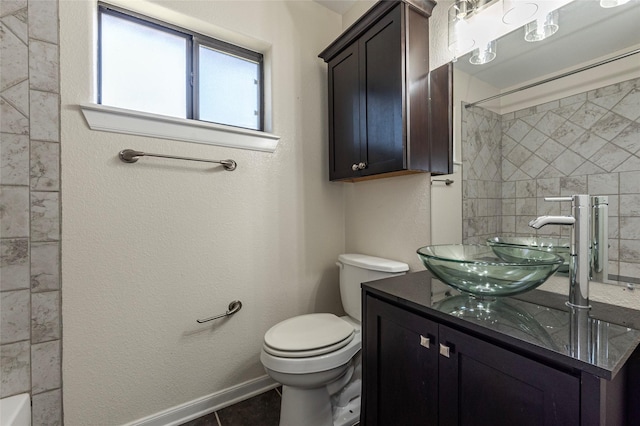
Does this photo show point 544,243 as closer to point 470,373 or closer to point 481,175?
point 481,175

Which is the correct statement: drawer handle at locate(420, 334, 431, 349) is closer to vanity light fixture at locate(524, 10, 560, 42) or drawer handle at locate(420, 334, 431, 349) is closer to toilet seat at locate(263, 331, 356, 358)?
toilet seat at locate(263, 331, 356, 358)

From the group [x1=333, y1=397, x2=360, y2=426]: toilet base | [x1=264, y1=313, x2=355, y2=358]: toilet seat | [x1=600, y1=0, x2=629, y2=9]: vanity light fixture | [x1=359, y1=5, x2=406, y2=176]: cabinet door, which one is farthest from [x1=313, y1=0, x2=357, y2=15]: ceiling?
[x1=333, y1=397, x2=360, y2=426]: toilet base

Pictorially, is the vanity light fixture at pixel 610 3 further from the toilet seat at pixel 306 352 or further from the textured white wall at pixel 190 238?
the toilet seat at pixel 306 352

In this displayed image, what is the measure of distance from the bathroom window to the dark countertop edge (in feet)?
4.09

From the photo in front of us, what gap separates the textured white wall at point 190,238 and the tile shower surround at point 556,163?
3.02 ft

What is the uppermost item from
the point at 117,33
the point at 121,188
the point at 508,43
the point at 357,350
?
the point at 117,33

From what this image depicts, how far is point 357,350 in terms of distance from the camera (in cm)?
131

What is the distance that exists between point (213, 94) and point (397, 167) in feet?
3.74

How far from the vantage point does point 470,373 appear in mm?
741

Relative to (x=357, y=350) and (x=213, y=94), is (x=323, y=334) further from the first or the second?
(x=213, y=94)

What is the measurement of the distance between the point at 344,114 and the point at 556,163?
104 centimetres

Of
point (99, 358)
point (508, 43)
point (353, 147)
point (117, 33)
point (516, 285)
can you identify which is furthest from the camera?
point (353, 147)

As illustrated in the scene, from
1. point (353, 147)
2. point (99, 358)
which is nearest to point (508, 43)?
point (353, 147)

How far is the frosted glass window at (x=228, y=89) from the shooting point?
5.18 ft
